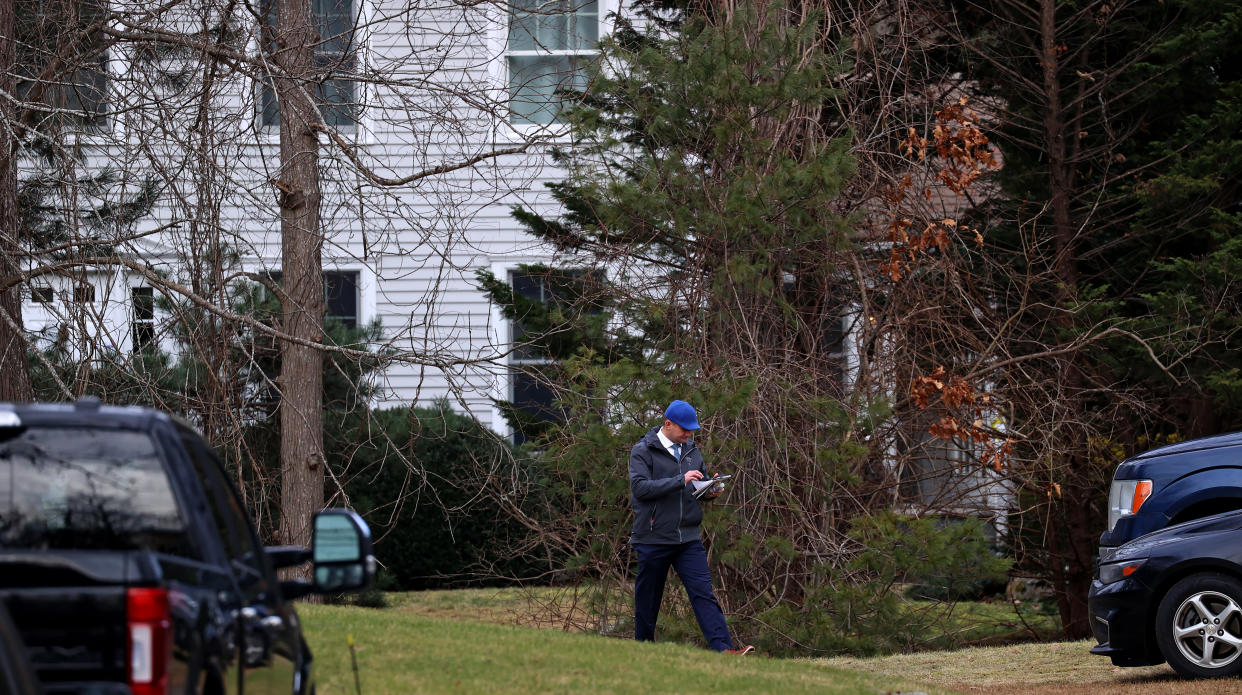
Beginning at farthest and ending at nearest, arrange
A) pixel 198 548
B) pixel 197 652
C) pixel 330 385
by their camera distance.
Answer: pixel 330 385 < pixel 198 548 < pixel 197 652

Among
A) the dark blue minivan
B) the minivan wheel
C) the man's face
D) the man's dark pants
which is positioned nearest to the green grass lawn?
the man's dark pants

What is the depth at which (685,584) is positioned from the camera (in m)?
9.40

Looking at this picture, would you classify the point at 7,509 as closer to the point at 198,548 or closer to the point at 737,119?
the point at 198,548

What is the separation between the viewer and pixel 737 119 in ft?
39.8

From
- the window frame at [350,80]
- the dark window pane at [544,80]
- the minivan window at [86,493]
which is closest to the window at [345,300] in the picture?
the dark window pane at [544,80]

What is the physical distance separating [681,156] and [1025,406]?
13.7 ft

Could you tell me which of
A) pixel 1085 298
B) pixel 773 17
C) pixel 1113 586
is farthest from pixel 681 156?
pixel 1113 586

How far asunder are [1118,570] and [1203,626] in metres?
0.60

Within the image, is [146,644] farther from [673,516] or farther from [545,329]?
[545,329]

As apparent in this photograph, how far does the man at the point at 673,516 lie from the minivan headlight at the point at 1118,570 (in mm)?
2450

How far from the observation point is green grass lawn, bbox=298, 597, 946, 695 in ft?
22.4

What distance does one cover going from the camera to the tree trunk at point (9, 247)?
10.6 meters

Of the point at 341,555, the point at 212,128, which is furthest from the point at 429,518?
the point at 341,555

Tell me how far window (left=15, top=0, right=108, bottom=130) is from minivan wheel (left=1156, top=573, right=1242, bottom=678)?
771 centimetres
